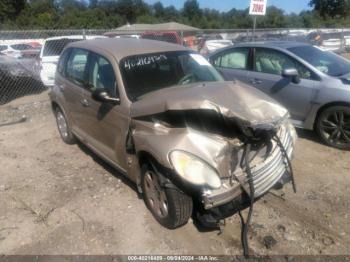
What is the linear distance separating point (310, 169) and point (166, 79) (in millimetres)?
2343

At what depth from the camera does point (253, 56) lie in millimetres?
6656

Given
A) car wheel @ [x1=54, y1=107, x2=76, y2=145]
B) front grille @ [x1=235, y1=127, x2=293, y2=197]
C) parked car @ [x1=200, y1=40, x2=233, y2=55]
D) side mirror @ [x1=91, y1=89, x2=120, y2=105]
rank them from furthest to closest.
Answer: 1. parked car @ [x1=200, y1=40, x2=233, y2=55]
2. car wheel @ [x1=54, y1=107, x2=76, y2=145]
3. side mirror @ [x1=91, y1=89, x2=120, y2=105]
4. front grille @ [x1=235, y1=127, x2=293, y2=197]

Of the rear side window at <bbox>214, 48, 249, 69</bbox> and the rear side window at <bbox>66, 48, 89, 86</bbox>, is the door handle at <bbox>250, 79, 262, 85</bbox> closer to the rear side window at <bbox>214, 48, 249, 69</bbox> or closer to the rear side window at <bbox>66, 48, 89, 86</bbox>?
the rear side window at <bbox>214, 48, 249, 69</bbox>

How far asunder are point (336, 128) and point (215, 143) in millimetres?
3032

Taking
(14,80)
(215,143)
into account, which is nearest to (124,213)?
(215,143)

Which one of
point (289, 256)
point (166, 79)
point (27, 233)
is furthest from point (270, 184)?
point (27, 233)

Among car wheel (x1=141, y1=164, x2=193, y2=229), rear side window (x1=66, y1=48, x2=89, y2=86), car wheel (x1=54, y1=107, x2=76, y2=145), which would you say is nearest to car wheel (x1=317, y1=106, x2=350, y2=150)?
car wheel (x1=141, y1=164, x2=193, y2=229)

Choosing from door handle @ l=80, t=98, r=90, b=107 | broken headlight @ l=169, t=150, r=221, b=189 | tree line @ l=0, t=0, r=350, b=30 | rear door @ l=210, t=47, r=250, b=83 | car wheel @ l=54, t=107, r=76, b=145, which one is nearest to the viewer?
broken headlight @ l=169, t=150, r=221, b=189

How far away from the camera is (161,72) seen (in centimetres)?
445

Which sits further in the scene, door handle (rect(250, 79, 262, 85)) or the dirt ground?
door handle (rect(250, 79, 262, 85))

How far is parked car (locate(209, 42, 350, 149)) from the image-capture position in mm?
5395

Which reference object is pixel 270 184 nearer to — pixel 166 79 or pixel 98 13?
pixel 166 79

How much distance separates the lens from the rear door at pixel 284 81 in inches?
225

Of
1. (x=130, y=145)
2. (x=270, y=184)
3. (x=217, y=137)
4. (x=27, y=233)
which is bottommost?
(x=27, y=233)
